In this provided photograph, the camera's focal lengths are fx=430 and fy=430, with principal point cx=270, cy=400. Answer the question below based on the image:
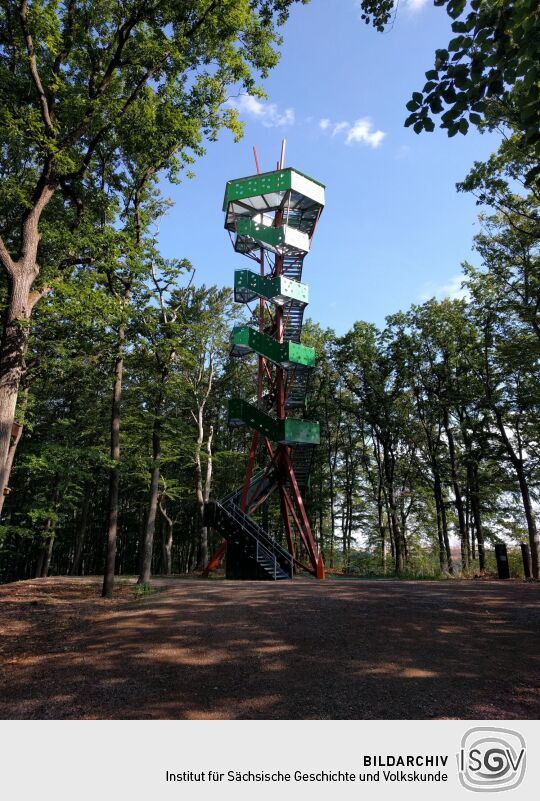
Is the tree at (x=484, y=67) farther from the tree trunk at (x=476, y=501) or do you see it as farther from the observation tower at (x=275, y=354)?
the tree trunk at (x=476, y=501)

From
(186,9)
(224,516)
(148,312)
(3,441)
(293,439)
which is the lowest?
(224,516)

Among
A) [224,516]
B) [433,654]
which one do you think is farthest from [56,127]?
[224,516]

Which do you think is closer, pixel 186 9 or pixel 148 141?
pixel 186 9

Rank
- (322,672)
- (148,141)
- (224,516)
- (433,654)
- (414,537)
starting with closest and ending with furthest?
1. (322,672)
2. (433,654)
3. (148,141)
4. (224,516)
5. (414,537)

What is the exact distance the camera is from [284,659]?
5555mm

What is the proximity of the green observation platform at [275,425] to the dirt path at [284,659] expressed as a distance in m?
8.92

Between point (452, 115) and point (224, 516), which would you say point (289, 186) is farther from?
point (452, 115)

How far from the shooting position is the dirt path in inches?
169

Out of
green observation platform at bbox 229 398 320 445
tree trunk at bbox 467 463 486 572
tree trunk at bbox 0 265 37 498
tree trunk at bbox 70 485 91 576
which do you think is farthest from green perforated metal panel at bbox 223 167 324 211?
tree trunk at bbox 70 485 91 576

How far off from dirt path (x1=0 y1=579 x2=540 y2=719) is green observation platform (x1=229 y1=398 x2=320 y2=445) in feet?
29.3

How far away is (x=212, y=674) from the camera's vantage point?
517 centimetres

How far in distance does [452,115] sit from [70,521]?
37.0m

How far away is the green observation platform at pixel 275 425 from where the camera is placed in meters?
18.0

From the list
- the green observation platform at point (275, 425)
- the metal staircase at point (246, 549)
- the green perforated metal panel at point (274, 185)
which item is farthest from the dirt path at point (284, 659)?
the green perforated metal panel at point (274, 185)
